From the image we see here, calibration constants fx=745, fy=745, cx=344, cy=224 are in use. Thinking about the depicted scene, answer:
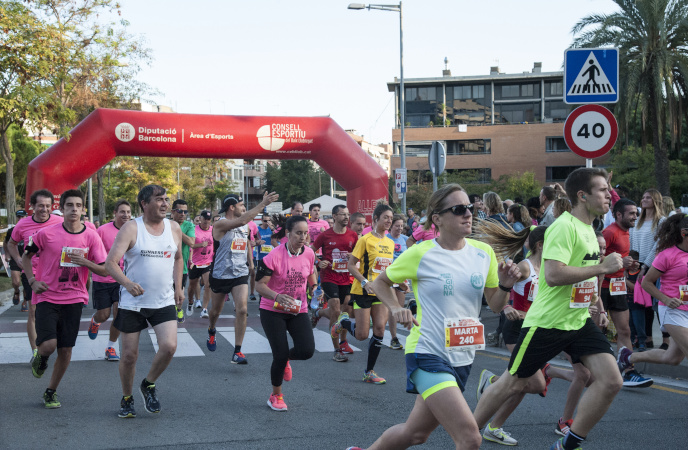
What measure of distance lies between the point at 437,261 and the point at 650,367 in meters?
5.21

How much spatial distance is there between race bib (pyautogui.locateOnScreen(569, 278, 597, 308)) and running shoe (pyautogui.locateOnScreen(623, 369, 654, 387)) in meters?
2.76

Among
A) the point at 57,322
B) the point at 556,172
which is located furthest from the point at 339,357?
the point at 556,172

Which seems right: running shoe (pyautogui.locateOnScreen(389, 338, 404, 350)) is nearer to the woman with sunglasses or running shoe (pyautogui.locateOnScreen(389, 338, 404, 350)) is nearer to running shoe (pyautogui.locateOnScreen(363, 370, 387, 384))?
running shoe (pyautogui.locateOnScreen(363, 370, 387, 384))

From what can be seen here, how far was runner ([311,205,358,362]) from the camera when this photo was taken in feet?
31.5

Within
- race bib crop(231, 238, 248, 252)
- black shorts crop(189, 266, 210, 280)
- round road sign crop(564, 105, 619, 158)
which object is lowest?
black shorts crop(189, 266, 210, 280)

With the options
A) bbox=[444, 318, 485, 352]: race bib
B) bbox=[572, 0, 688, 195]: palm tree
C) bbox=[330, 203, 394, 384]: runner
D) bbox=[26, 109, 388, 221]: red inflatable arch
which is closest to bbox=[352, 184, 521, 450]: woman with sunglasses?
bbox=[444, 318, 485, 352]: race bib

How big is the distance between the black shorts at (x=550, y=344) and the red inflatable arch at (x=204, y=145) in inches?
610

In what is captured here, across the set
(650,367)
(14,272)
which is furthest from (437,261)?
(14,272)

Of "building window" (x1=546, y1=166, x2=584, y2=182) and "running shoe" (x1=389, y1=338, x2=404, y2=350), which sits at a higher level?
"building window" (x1=546, y1=166, x2=584, y2=182)

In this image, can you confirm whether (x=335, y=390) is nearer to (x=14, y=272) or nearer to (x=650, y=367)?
(x=650, y=367)

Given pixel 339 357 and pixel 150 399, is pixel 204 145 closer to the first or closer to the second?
pixel 339 357

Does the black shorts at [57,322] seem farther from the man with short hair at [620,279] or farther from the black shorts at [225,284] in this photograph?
the man with short hair at [620,279]

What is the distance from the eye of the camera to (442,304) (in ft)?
13.3

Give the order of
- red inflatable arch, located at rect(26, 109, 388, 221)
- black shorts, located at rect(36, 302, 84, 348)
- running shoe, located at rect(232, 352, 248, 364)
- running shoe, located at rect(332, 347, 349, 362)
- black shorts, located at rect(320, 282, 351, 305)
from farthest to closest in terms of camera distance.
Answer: red inflatable arch, located at rect(26, 109, 388, 221) → black shorts, located at rect(320, 282, 351, 305) → running shoe, located at rect(332, 347, 349, 362) → running shoe, located at rect(232, 352, 248, 364) → black shorts, located at rect(36, 302, 84, 348)
